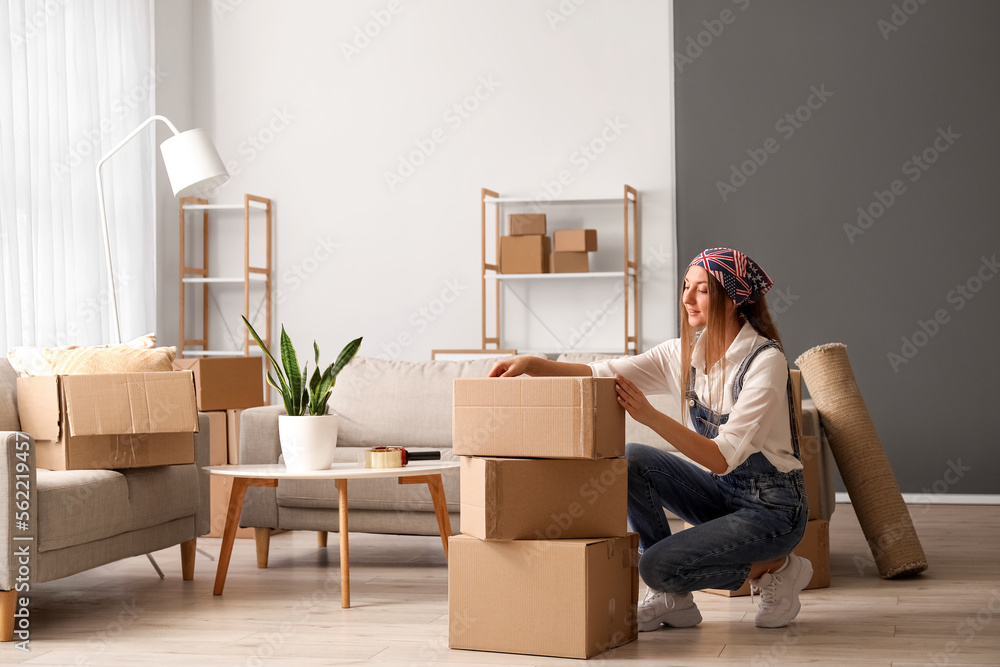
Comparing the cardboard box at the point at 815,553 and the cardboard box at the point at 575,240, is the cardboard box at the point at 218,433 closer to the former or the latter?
the cardboard box at the point at 575,240

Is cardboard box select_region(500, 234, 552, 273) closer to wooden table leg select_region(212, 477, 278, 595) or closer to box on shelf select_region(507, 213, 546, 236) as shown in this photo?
box on shelf select_region(507, 213, 546, 236)

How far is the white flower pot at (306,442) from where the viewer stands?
297cm

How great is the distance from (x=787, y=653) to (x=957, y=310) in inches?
128

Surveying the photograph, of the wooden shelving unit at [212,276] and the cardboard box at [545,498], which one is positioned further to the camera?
the wooden shelving unit at [212,276]

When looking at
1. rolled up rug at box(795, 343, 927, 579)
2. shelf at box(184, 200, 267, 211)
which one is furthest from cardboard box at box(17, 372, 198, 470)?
shelf at box(184, 200, 267, 211)

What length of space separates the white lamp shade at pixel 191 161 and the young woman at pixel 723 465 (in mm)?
1954

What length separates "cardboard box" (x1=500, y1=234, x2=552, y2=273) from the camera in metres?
5.31

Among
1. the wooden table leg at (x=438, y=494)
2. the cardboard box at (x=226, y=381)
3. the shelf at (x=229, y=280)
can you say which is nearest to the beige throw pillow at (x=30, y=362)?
the cardboard box at (x=226, y=381)

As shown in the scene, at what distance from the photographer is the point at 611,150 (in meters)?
5.55

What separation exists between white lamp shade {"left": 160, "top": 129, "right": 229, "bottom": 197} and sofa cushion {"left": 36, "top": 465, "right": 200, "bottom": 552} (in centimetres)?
119

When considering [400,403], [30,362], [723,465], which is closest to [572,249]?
[400,403]

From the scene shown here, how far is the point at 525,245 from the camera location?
17.5ft

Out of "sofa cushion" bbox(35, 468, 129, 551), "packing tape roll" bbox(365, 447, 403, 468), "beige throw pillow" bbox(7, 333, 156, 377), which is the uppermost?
"beige throw pillow" bbox(7, 333, 156, 377)

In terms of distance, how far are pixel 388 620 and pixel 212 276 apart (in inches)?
148
